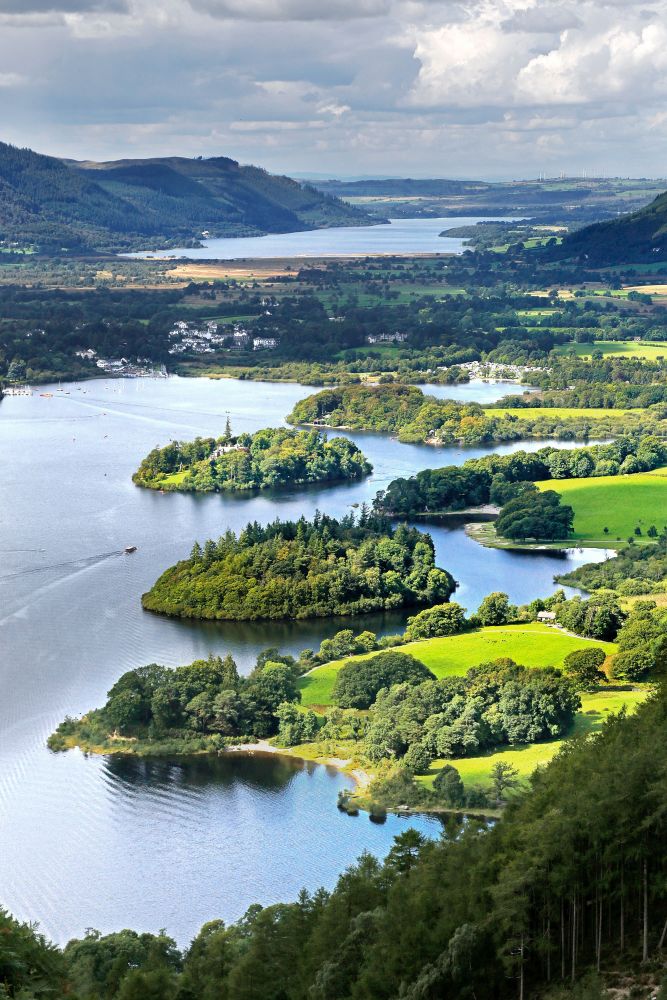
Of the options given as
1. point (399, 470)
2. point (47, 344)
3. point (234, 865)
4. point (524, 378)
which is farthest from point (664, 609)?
point (47, 344)

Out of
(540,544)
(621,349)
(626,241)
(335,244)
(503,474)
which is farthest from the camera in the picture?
(335,244)

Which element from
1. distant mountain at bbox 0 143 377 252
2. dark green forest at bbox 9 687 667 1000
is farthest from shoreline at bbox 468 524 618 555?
distant mountain at bbox 0 143 377 252

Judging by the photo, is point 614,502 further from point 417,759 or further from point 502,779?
point 502,779

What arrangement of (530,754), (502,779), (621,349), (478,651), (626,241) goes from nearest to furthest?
(502,779) → (530,754) → (478,651) → (621,349) → (626,241)

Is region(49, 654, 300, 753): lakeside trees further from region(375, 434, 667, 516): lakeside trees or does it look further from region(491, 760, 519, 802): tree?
region(375, 434, 667, 516): lakeside trees

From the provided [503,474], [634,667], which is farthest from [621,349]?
[634,667]

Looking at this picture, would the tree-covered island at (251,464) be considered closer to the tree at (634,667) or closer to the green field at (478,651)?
the green field at (478,651)
